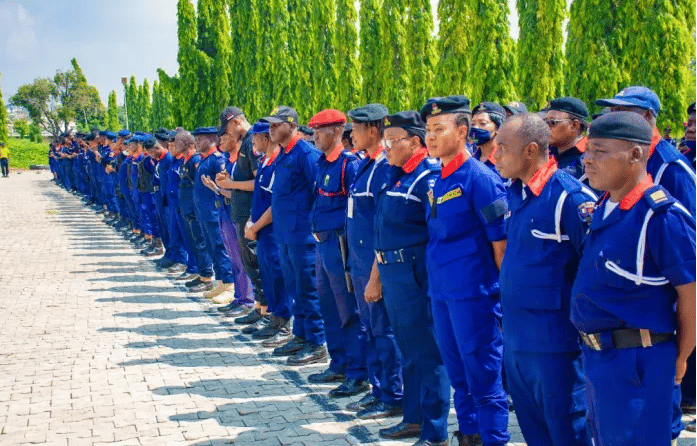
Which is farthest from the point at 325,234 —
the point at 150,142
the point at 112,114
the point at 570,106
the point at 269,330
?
the point at 112,114

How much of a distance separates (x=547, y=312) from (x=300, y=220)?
376 cm

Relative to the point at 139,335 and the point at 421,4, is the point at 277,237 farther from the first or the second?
the point at 421,4

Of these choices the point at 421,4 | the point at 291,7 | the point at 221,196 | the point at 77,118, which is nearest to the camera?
the point at 221,196

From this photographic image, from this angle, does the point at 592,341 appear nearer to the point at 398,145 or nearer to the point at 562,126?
the point at 398,145

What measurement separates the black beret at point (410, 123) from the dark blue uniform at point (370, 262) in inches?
12.9

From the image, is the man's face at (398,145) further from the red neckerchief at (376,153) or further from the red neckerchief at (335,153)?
the red neckerchief at (335,153)

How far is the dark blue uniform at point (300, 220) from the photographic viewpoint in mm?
6879

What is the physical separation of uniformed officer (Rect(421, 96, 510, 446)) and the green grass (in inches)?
2485

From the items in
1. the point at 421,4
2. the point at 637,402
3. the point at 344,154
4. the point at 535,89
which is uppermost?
the point at 421,4

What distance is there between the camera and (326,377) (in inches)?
247

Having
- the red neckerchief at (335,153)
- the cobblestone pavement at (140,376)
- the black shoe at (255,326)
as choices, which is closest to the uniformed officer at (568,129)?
the red neckerchief at (335,153)

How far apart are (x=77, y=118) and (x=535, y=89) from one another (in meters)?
70.0

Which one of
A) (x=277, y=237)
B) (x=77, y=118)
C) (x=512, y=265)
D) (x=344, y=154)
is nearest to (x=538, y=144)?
(x=512, y=265)

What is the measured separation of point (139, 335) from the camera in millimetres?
8258
